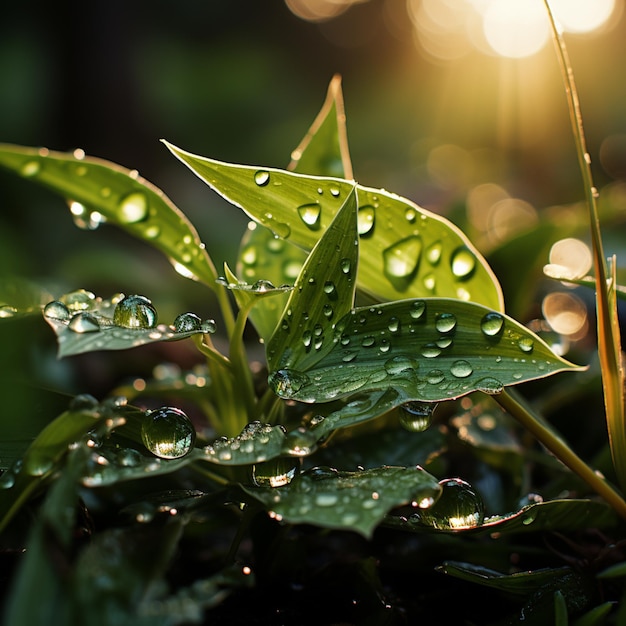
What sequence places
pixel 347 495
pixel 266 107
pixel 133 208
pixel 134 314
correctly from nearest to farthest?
pixel 347 495 → pixel 134 314 → pixel 133 208 → pixel 266 107

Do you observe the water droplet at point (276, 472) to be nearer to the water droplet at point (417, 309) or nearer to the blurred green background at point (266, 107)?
the water droplet at point (417, 309)

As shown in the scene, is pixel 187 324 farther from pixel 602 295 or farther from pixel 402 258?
pixel 602 295

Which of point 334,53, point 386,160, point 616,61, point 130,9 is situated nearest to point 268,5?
point 334,53

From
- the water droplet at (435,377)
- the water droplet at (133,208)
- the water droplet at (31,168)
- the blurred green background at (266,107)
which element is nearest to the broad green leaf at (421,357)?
the water droplet at (435,377)

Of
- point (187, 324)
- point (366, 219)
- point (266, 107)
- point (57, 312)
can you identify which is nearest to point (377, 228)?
point (366, 219)

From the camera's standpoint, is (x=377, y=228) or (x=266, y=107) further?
(x=266, y=107)

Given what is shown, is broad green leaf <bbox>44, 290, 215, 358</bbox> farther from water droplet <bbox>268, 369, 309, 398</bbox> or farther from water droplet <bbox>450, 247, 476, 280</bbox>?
water droplet <bbox>450, 247, 476, 280</bbox>
